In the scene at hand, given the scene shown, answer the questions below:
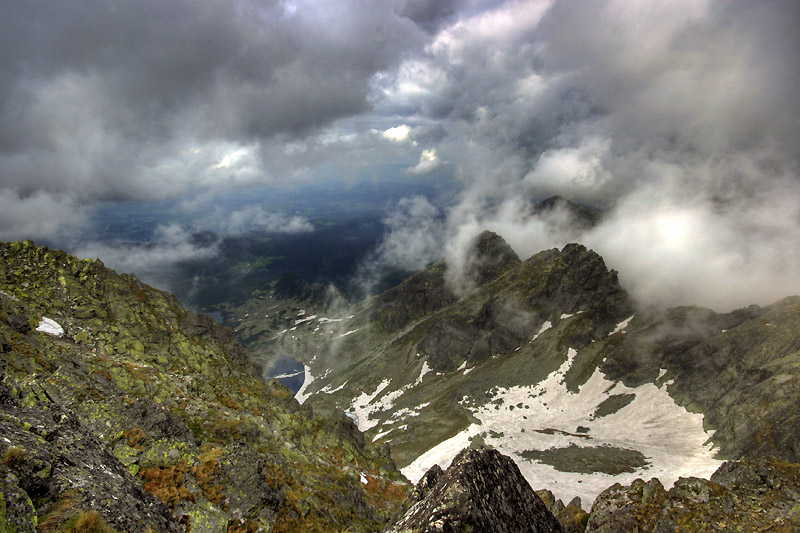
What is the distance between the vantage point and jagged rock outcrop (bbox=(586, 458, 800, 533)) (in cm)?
1748

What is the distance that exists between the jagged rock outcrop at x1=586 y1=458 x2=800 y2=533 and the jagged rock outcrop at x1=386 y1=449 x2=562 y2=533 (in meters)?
11.2

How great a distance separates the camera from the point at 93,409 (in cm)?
1952

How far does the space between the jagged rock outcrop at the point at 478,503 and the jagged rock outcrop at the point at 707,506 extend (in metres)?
11.2

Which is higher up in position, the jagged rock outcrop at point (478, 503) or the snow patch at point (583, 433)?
the jagged rock outcrop at point (478, 503)

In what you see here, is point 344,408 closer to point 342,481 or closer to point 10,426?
point 342,481

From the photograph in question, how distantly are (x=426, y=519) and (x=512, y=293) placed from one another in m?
195

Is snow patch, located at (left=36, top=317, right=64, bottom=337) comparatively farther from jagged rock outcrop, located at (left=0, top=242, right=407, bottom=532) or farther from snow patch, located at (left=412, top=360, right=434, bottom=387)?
snow patch, located at (left=412, top=360, right=434, bottom=387)

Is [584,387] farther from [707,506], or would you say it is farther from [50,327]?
[50,327]

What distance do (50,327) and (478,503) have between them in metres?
45.0

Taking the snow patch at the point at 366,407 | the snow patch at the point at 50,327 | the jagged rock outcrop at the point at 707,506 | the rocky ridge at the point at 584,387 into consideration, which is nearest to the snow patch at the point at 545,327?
the rocky ridge at the point at 584,387

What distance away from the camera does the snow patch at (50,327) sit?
3291cm

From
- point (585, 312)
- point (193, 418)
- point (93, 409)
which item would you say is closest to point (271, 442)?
point (193, 418)

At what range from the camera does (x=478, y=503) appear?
8.76 m

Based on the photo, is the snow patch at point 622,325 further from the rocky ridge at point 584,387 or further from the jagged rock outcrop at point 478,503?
the jagged rock outcrop at point 478,503
